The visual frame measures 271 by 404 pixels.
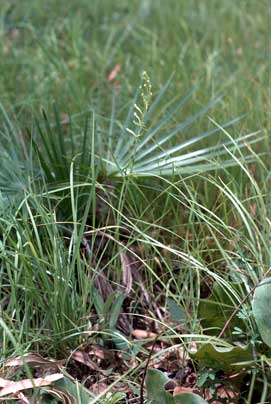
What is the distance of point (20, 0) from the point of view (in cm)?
475

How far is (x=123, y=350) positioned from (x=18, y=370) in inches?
14.0

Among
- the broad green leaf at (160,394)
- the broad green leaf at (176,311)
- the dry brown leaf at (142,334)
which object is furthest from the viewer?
the dry brown leaf at (142,334)

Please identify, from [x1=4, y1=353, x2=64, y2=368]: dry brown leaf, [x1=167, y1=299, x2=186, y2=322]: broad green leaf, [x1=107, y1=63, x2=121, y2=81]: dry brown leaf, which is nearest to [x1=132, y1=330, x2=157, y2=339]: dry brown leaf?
[x1=167, y1=299, x2=186, y2=322]: broad green leaf

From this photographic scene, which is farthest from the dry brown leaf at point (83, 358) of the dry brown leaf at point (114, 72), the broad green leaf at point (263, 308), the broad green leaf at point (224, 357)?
the dry brown leaf at point (114, 72)

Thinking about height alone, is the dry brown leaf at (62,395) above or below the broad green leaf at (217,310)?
above

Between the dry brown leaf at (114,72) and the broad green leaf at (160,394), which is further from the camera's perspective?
the dry brown leaf at (114,72)

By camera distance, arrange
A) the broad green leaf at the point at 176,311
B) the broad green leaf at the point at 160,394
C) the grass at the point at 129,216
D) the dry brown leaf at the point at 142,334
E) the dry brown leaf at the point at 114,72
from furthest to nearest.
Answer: the dry brown leaf at the point at 114,72, the dry brown leaf at the point at 142,334, the broad green leaf at the point at 176,311, the grass at the point at 129,216, the broad green leaf at the point at 160,394

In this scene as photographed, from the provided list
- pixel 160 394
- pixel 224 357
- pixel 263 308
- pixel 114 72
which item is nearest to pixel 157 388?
pixel 160 394

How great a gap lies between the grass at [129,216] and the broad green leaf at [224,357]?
3cm

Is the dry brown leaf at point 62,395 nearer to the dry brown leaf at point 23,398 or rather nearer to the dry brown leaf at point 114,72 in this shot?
the dry brown leaf at point 23,398

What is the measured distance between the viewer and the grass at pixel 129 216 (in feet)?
7.04

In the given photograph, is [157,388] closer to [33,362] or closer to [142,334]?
[33,362]

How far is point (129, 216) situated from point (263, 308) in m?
0.78

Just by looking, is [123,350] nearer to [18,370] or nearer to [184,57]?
[18,370]
